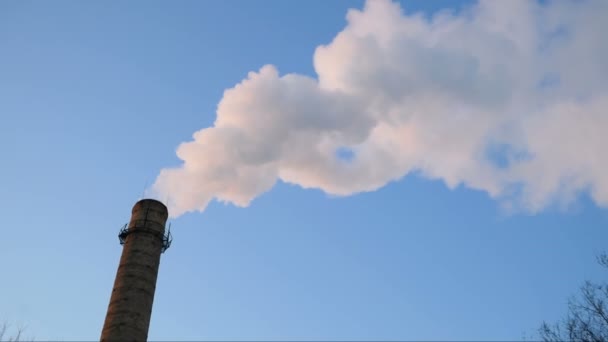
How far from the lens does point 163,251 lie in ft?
97.3

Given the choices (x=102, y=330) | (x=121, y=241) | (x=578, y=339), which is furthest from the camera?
(x=121, y=241)

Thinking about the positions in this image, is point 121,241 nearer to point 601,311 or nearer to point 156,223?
point 156,223

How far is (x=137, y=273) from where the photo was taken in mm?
26969

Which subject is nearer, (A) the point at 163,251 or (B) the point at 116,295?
(B) the point at 116,295

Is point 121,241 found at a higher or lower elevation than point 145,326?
higher

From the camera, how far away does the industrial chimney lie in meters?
25.5

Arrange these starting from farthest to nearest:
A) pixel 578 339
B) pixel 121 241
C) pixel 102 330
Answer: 1. pixel 121 241
2. pixel 102 330
3. pixel 578 339

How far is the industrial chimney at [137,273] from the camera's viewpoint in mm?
25547

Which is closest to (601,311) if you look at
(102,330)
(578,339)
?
(578,339)

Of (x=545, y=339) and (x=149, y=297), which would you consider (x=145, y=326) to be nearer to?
(x=149, y=297)

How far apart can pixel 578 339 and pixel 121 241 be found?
21.9m

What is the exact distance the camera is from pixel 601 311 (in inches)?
952

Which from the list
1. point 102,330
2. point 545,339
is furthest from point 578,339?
point 102,330

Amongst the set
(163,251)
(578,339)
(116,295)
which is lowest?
(578,339)
